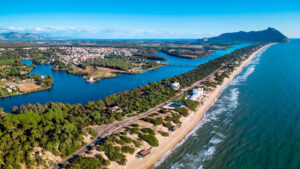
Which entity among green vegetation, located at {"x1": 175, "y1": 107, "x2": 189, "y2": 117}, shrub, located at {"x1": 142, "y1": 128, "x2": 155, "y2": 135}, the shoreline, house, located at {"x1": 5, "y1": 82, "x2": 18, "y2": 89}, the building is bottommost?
the shoreline

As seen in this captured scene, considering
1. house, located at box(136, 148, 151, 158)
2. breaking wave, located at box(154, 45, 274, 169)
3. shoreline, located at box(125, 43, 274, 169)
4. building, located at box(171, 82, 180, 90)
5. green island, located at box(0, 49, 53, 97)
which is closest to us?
shoreline, located at box(125, 43, 274, 169)

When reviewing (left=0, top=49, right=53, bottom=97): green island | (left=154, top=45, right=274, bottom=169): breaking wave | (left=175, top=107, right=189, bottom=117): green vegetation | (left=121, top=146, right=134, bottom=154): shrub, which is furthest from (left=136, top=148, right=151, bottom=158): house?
(left=0, top=49, right=53, bottom=97): green island

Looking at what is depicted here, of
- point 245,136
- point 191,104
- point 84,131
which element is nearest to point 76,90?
point 84,131

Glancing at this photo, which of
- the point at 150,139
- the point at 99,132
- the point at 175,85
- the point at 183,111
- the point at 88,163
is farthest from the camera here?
the point at 175,85

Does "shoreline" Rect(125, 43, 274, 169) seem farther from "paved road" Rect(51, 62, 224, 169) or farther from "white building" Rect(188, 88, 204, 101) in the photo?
"paved road" Rect(51, 62, 224, 169)

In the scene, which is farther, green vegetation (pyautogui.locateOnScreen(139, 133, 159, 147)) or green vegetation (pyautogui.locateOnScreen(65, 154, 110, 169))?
green vegetation (pyautogui.locateOnScreen(139, 133, 159, 147))

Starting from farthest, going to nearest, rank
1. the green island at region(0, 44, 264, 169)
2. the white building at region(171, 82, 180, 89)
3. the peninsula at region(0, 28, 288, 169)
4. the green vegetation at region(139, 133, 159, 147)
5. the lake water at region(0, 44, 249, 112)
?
the white building at region(171, 82, 180, 89) → the lake water at region(0, 44, 249, 112) → the green vegetation at region(139, 133, 159, 147) → the peninsula at region(0, 28, 288, 169) → the green island at region(0, 44, 264, 169)

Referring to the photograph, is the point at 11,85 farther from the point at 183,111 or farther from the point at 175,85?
the point at 183,111

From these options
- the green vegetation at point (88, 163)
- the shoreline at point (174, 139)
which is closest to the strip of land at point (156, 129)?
the shoreline at point (174, 139)
